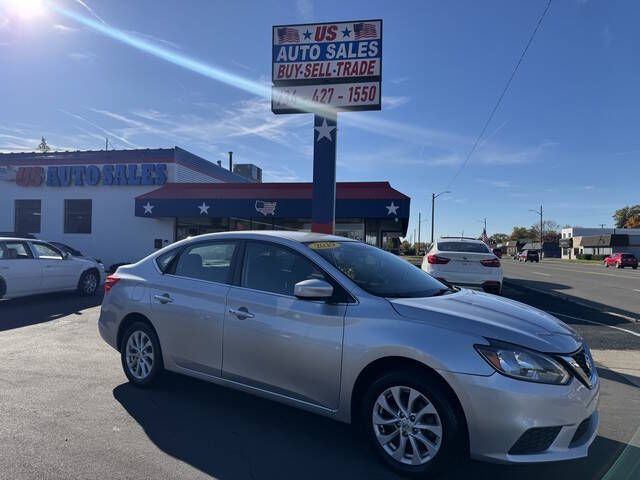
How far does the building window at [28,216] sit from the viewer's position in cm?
2352

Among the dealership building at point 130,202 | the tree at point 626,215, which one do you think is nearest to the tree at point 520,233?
the tree at point 626,215

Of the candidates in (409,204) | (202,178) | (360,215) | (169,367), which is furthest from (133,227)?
(169,367)

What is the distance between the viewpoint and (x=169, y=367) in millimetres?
4781

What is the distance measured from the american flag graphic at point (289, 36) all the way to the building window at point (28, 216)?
56.8 ft

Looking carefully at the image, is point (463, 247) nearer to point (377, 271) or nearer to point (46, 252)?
point (377, 271)

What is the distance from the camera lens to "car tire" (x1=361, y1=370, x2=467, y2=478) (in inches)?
124

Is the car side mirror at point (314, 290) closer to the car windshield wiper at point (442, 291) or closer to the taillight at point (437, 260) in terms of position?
the car windshield wiper at point (442, 291)

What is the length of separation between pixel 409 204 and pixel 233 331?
42.8 feet

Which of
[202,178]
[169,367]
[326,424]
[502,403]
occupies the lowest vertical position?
[326,424]

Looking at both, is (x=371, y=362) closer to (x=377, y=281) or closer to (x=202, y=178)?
(x=377, y=281)

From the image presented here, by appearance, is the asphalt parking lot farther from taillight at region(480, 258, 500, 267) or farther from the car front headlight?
taillight at region(480, 258, 500, 267)

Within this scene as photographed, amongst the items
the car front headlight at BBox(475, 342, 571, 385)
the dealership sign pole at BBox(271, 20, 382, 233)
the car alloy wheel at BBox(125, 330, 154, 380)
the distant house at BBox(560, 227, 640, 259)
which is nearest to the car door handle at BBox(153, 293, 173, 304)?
the car alloy wheel at BBox(125, 330, 154, 380)

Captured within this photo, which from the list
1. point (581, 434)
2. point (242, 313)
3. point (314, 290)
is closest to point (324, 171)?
point (242, 313)

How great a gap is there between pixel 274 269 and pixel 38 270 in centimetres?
878
